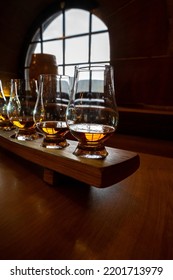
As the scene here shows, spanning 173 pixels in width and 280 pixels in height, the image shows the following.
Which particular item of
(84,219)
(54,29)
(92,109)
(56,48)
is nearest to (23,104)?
(92,109)

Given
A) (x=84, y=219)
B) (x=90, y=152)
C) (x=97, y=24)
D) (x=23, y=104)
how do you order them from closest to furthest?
(x=84, y=219)
(x=90, y=152)
(x=23, y=104)
(x=97, y=24)

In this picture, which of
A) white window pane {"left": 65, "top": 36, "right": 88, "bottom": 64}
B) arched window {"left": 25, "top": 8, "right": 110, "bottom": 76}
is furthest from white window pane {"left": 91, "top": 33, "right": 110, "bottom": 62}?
white window pane {"left": 65, "top": 36, "right": 88, "bottom": 64}

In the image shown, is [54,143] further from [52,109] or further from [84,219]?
[84,219]

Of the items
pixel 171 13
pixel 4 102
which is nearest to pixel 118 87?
pixel 171 13

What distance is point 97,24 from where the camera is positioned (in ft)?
8.37

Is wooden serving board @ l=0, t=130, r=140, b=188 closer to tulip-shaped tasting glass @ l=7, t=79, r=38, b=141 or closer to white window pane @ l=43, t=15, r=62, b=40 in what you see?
tulip-shaped tasting glass @ l=7, t=79, r=38, b=141

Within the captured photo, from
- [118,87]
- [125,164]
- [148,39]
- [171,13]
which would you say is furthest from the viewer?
[118,87]

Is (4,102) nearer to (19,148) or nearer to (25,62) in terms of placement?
(19,148)

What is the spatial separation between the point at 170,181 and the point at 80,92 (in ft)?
1.07

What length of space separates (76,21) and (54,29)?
0.42m

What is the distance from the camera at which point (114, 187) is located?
51 cm

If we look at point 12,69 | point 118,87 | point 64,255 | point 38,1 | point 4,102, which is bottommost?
point 64,255

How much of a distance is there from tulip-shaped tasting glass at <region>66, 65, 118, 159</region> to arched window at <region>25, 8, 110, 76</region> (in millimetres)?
2176

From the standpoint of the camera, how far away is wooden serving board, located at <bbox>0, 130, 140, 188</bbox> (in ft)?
1.32
